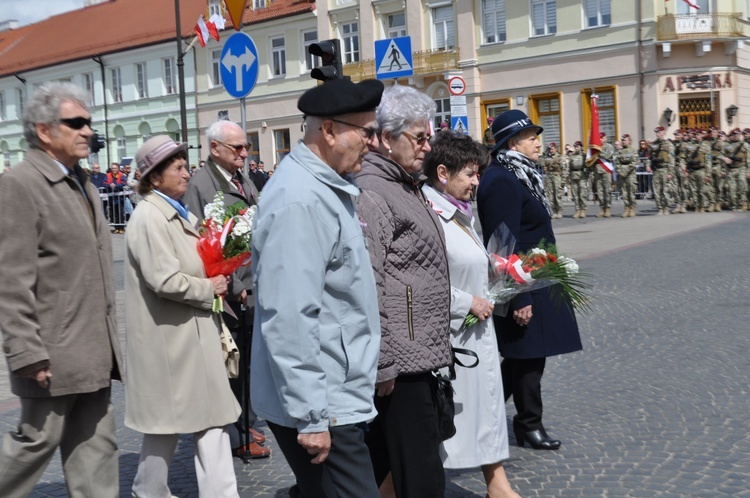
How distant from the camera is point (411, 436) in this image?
13.5 feet

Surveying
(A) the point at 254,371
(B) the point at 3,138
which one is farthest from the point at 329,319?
(B) the point at 3,138

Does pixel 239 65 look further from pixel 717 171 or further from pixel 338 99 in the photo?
pixel 717 171

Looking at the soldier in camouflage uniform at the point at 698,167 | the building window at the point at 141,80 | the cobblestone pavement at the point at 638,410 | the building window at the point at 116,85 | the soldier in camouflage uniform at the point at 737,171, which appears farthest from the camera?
the building window at the point at 116,85

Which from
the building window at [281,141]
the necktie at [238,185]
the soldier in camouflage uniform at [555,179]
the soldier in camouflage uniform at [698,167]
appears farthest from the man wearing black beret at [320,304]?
the building window at [281,141]

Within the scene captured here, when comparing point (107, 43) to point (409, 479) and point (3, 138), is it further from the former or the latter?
point (409, 479)

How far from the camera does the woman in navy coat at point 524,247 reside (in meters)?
5.89

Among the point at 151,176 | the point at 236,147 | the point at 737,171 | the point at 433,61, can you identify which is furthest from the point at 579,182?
the point at 151,176

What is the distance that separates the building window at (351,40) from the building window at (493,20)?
7.20m

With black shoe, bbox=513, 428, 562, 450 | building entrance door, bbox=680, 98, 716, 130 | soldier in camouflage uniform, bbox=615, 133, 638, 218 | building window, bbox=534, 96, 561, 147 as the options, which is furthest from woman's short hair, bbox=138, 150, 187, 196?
building window, bbox=534, 96, 561, 147

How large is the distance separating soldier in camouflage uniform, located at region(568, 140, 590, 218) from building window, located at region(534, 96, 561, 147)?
37.6ft

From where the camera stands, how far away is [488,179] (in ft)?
19.6

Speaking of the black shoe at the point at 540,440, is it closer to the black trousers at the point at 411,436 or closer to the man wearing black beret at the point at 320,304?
the black trousers at the point at 411,436

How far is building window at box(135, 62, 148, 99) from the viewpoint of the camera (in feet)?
178

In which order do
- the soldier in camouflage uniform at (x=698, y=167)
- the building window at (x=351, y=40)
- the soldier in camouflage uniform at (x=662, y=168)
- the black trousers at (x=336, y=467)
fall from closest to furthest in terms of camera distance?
the black trousers at (x=336, y=467) < the soldier in camouflage uniform at (x=698, y=167) < the soldier in camouflage uniform at (x=662, y=168) < the building window at (x=351, y=40)
